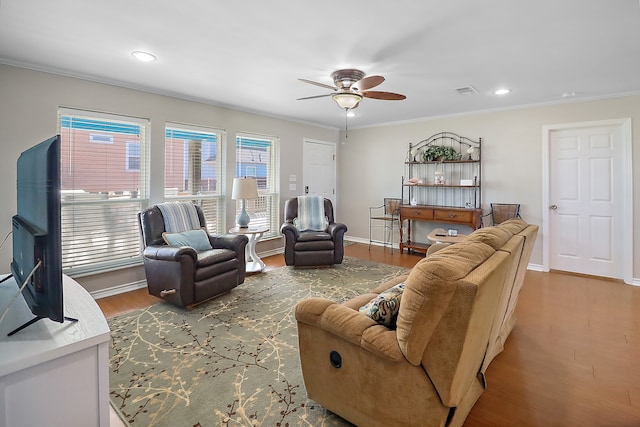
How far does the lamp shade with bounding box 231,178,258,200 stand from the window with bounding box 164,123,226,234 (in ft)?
1.48

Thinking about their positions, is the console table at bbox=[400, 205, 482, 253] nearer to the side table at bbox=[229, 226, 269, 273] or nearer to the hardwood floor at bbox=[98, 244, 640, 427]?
the hardwood floor at bbox=[98, 244, 640, 427]

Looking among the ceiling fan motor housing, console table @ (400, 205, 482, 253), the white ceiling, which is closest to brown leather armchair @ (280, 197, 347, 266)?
console table @ (400, 205, 482, 253)

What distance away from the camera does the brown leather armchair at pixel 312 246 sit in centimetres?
464

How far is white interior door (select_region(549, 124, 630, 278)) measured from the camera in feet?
13.9

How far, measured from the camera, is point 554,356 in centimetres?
245

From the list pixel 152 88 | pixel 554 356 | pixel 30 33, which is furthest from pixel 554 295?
pixel 30 33

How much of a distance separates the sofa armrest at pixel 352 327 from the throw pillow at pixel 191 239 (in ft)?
7.31

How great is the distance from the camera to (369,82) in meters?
2.94

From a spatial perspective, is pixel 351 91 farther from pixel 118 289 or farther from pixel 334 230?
pixel 118 289

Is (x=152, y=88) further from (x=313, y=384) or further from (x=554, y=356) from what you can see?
(x=554, y=356)

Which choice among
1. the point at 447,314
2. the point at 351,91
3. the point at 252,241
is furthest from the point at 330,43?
the point at 252,241

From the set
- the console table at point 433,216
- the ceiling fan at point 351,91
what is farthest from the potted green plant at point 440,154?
the ceiling fan at point 351,91

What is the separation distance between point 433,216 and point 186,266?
152 inches

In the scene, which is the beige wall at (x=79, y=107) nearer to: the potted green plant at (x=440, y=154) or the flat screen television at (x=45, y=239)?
the flat screen television at (x=45, y=239)
